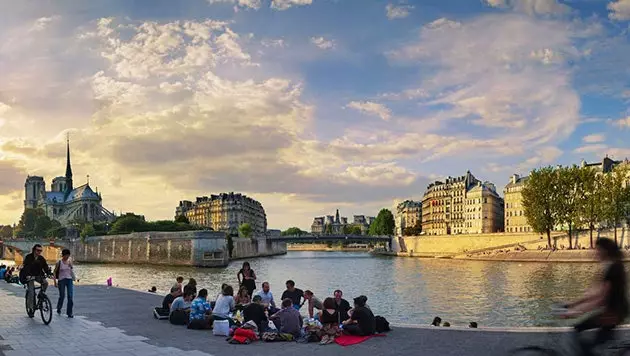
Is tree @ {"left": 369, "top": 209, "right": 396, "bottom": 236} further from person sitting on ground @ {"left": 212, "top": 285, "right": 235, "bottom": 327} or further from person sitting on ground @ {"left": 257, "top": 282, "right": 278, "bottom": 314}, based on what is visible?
person sitting on ground @ {"left": 212, "top": 285, "right": 235, "bottom": 327}

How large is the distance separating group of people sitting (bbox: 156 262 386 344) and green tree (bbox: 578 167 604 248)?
257 feet

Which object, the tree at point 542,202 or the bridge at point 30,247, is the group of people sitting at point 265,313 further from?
the bridge at point 30,247

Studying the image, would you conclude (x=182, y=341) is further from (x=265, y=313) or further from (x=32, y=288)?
(x=32, y=288)

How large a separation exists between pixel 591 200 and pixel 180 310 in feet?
268

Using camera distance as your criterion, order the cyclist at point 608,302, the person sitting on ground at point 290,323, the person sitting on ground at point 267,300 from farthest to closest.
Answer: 1. the person sitting on ground at point 267,300
2. the person sitting on ground at point 290,323
3. the cyclist at point 608,302

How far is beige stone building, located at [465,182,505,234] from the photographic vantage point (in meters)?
140

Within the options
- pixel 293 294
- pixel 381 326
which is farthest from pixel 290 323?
pixel 293 294

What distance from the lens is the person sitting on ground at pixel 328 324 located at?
12.9 metres

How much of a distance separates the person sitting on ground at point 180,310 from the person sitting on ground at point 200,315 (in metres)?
0.39

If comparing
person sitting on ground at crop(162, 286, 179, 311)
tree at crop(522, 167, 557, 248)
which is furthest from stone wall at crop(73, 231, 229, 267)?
person sitting on ground at crop(162, 286, 179, 311)

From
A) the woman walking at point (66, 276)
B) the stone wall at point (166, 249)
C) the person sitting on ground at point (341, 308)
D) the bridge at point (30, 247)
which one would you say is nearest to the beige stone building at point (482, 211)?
the stone wall at point (166, 249)

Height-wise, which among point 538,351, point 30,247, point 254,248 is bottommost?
point 254,248

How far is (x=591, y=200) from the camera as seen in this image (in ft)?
281

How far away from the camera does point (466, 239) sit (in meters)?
112
